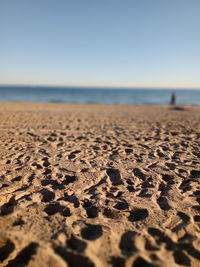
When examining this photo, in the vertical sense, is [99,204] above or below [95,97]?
above

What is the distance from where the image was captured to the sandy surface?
2254 millimetres

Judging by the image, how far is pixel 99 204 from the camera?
3137mm

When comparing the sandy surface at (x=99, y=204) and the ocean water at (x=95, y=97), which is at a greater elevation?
the sandy surface at (x=99, y=204)

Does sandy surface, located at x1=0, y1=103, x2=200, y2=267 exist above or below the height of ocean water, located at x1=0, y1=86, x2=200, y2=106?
above

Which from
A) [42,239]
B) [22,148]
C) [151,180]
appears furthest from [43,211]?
[22,148]

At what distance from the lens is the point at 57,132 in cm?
749

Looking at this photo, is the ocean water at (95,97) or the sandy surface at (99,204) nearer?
the sandy surface at (99,204)

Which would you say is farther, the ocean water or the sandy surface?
the ocean water

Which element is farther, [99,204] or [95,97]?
[95,97]

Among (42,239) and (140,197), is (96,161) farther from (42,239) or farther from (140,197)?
(42,239)

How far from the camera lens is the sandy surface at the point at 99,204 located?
88.7 inches

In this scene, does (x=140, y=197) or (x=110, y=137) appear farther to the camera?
(x=110, y=137)

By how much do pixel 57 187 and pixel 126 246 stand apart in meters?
1.65

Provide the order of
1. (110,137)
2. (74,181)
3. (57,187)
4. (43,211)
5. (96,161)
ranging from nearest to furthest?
(43,211), (57,187), (74,181), (96,161), (110,137)
